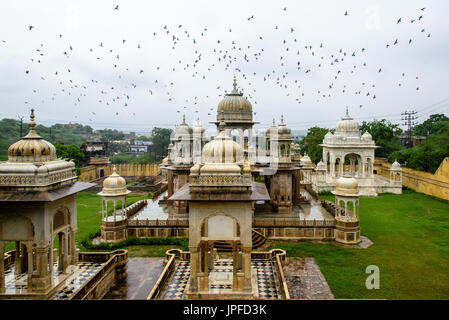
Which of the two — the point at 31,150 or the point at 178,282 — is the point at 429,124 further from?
the point at 31,150

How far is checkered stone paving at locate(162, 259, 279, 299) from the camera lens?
11.9 metres

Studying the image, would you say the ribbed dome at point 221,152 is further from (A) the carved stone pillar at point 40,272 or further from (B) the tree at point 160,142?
(B) the tree at point 160,142

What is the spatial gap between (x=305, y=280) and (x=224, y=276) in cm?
337

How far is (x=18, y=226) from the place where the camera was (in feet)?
35.9

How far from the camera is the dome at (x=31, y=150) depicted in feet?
37.4

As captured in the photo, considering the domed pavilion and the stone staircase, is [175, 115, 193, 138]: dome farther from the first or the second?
the domed pavilion

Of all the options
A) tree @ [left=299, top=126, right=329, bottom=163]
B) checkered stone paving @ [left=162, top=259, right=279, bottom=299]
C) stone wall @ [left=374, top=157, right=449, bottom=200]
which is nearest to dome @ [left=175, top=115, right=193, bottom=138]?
checkered stone paving @ [left=162, top=259, right=279, bottom=299]

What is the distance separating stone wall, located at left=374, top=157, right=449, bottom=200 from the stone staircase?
64.9 feet

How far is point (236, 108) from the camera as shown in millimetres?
23734

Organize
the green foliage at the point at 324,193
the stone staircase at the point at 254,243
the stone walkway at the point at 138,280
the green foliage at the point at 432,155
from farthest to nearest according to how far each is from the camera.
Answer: the green foliage at the point at 432,155 < the green foliage at the point at 324,193 < the stone staircase at the point at 254,243 < the stone walkway at the point at 138,280

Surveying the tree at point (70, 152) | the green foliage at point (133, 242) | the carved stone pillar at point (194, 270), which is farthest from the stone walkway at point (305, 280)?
the tree at point (70, 152)

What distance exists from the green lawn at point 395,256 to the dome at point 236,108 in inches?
360

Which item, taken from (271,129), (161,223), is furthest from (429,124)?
(161,223)
